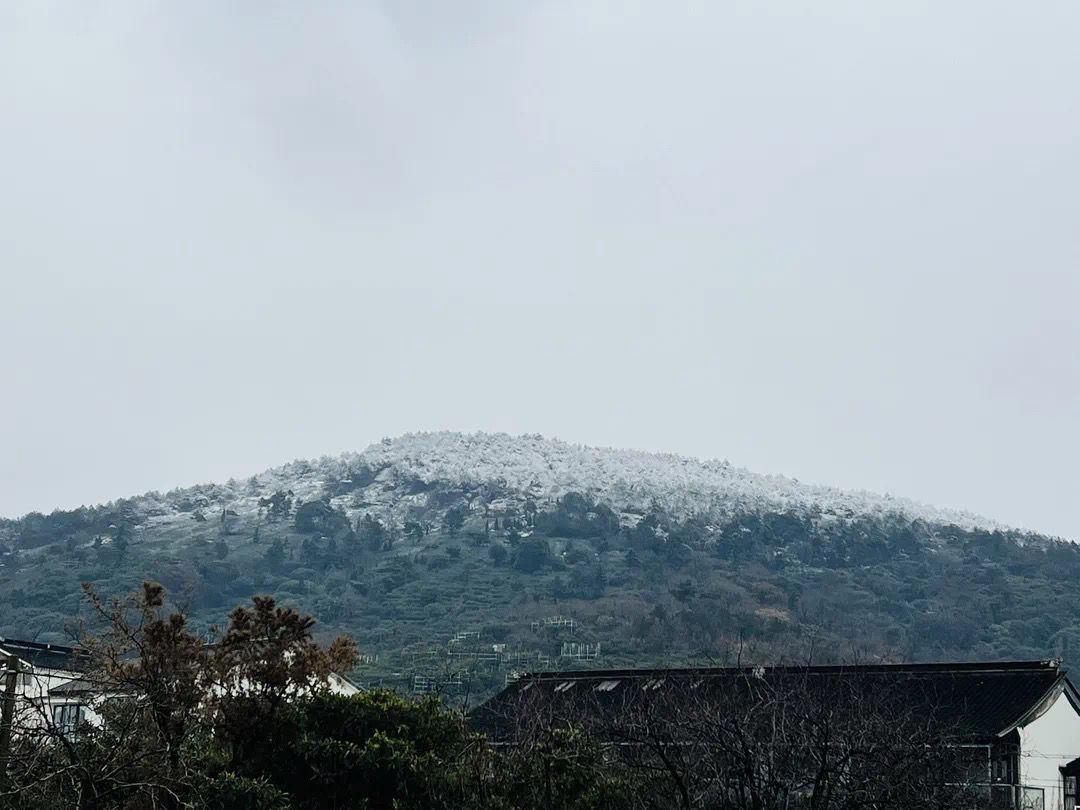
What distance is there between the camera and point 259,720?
23.4 m

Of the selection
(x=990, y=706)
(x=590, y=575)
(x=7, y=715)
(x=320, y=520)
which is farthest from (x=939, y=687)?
(x=320, y=520)

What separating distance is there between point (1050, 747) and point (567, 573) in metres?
106

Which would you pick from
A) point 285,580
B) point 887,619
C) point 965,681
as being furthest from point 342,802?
point 285,580

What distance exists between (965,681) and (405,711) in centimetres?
2125

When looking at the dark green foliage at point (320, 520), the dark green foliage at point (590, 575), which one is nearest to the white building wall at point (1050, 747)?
the dark green foliage at point (590, 575)

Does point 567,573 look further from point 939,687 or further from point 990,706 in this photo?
point 990,706

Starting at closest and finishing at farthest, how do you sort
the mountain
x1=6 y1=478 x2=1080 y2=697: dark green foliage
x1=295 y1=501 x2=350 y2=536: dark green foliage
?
the mountain < x1=6 y1=478 x2=1080 y2=697: dark green foliage < x1=295 y1=501 x2=350 y2=536: dark green foliage

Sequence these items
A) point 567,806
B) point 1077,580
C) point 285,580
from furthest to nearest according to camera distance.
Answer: point 285,580, point 1077,580, point 567,806

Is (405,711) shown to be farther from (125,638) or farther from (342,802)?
(125,638)

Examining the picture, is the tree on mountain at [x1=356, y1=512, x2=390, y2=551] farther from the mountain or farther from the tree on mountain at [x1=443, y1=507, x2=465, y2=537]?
the tree on mountain at [x1=443, y1=507, x2=465, y2=537]

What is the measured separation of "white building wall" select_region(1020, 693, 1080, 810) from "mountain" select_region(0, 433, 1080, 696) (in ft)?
104

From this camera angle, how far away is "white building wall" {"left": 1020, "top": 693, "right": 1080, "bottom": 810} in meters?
35.2

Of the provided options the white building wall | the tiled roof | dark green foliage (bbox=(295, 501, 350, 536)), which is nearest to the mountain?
dark green foliage (bbox=(295, 501, 350, 536))

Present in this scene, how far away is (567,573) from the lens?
141125 millimetres
